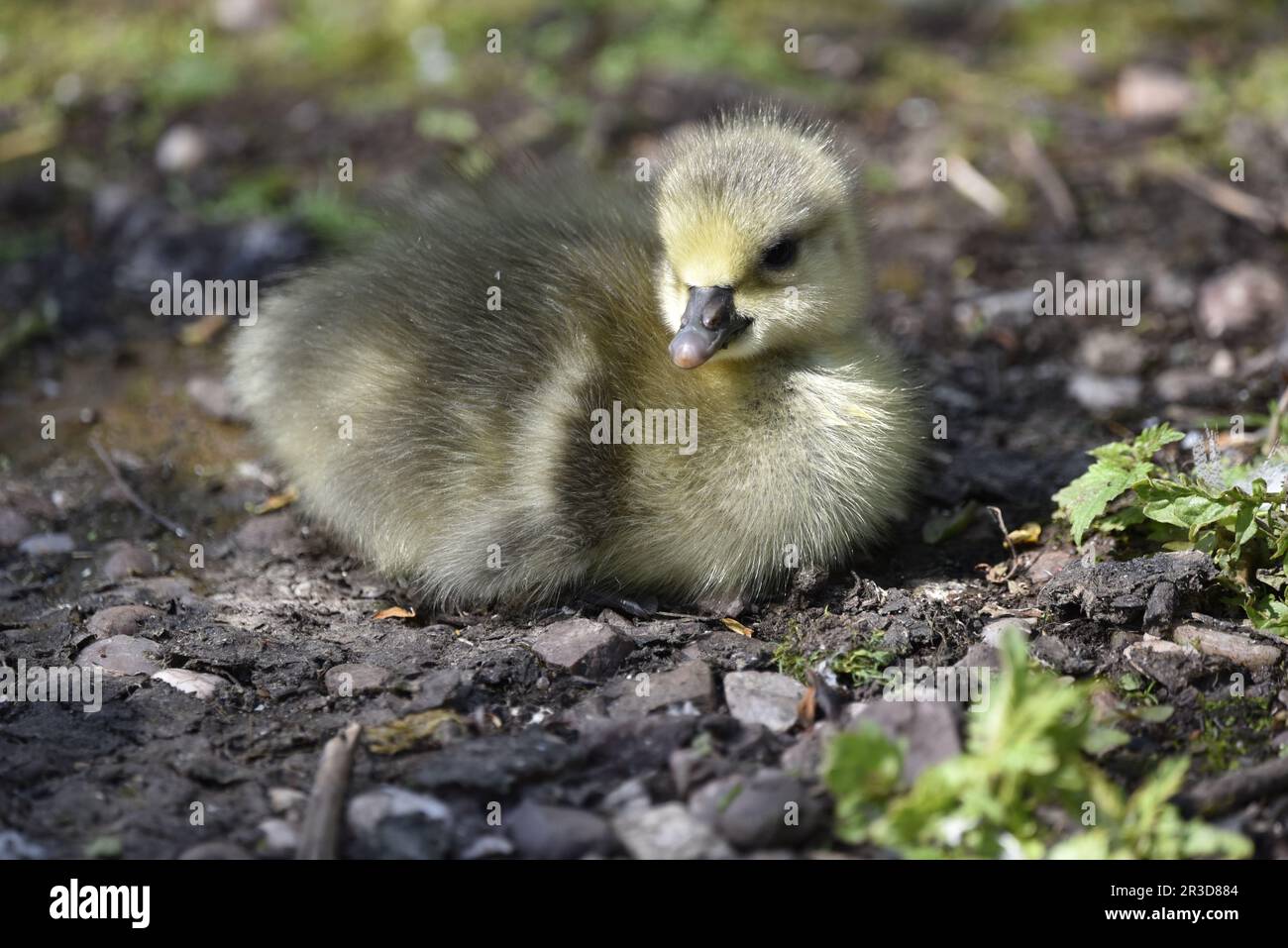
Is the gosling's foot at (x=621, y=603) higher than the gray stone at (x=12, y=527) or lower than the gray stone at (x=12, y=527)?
lower

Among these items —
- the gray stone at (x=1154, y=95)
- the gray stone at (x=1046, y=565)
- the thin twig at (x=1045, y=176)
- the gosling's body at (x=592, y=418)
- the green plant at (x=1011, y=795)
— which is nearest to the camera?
the green plant at (x=1011, y=795)

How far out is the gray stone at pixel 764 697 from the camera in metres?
2.50

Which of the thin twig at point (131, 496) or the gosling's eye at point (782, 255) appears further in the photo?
the thin twig at point (131, 496)

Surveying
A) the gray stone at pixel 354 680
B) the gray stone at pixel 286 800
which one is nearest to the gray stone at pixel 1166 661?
the gray stone at pixel 354 680

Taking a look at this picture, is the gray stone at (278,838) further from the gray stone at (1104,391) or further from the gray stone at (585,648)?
the gray stone at (1104,391)

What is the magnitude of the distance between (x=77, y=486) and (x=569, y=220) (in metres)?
1.52

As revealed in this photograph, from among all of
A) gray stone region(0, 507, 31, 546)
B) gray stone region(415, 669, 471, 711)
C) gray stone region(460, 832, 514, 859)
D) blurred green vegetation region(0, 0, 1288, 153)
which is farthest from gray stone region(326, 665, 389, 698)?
blurred green vegetation region(0, 0, 1288, 153)

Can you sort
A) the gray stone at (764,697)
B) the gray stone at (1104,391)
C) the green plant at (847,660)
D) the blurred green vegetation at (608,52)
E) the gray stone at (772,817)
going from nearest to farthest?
1. the gray stone at (772,817)
2. the gray stone at (764,697)
3. the green plant at (847,660)
4. the gray stone at (1104,391)
5. the blurred green vegetation at (608,52)

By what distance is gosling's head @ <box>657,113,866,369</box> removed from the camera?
8.98ft

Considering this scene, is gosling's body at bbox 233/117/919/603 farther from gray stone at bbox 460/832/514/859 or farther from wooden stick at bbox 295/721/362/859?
gray stone at bbox 460/832/514/859

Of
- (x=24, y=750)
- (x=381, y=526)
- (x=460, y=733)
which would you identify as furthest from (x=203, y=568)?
(x=460, y=733)

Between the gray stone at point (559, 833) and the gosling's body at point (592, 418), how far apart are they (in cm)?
78

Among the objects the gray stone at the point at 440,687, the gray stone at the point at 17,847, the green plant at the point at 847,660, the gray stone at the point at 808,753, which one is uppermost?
the green plant at the point at 847,660
